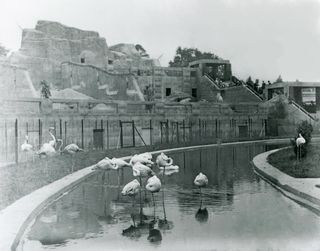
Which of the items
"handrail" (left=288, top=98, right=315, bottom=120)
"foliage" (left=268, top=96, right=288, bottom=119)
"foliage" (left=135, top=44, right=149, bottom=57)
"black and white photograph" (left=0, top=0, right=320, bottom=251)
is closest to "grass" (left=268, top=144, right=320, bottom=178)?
"black and white photograph" (left=0, top=0, right=320, bottom=251)

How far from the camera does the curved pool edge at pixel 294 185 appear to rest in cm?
1009

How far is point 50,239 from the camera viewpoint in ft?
25.5

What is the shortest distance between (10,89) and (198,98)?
2379 centimetres

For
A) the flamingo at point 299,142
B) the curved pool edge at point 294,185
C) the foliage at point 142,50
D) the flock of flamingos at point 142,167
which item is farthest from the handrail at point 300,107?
the foliage at point 142,50

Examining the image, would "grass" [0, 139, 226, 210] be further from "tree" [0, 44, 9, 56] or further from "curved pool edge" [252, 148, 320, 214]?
"tree" [0, 44, 9, 56]

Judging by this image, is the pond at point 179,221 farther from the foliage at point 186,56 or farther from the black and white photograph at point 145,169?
the foliage at point 186,56

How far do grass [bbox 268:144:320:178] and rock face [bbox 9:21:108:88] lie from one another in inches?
1291

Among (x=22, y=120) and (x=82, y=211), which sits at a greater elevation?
(x=22, y=120)

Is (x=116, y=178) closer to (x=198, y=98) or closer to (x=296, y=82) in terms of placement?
(x=296, y=82)

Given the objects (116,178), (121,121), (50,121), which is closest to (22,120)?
(50,121)

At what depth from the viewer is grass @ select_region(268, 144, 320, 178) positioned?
14.2 metres

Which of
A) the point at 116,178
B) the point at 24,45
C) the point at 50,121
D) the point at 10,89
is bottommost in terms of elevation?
the point at 116,178

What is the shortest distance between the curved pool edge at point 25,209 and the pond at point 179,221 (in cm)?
18

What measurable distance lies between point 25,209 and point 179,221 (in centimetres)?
312
